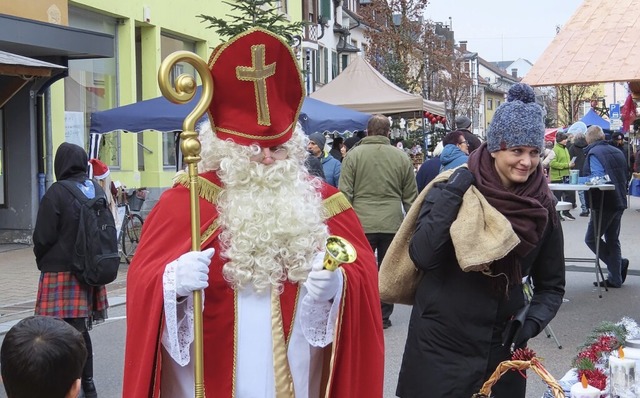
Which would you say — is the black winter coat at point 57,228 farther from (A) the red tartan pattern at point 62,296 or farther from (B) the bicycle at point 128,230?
(B) the bicycle at point 128,230

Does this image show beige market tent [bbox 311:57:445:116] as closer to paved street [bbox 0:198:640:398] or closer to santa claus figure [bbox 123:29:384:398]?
paved street [bbox 0:198:640:398]

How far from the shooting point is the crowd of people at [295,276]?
3039 millimetres

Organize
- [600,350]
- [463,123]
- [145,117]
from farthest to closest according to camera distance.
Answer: [145,117], [463,123], [600,350]

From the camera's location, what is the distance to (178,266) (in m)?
2.92

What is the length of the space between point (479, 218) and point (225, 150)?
1004 millimetres

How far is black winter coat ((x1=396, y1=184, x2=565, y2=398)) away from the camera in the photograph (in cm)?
353

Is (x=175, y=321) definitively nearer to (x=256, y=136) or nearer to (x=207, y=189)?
(x=207, y=189)

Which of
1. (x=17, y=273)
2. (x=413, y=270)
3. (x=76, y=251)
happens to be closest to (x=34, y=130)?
(x=17, y=273)

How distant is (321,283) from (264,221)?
0.37 metres

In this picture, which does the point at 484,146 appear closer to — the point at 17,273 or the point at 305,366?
the point at 305,366

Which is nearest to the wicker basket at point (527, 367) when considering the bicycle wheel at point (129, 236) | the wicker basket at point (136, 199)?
the bicycle wheel at point (129, 236)

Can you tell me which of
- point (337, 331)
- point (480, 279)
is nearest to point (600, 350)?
point (480, 279)

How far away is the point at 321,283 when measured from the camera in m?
2.91

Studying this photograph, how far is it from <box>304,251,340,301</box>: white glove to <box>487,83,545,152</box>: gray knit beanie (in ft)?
3.27
